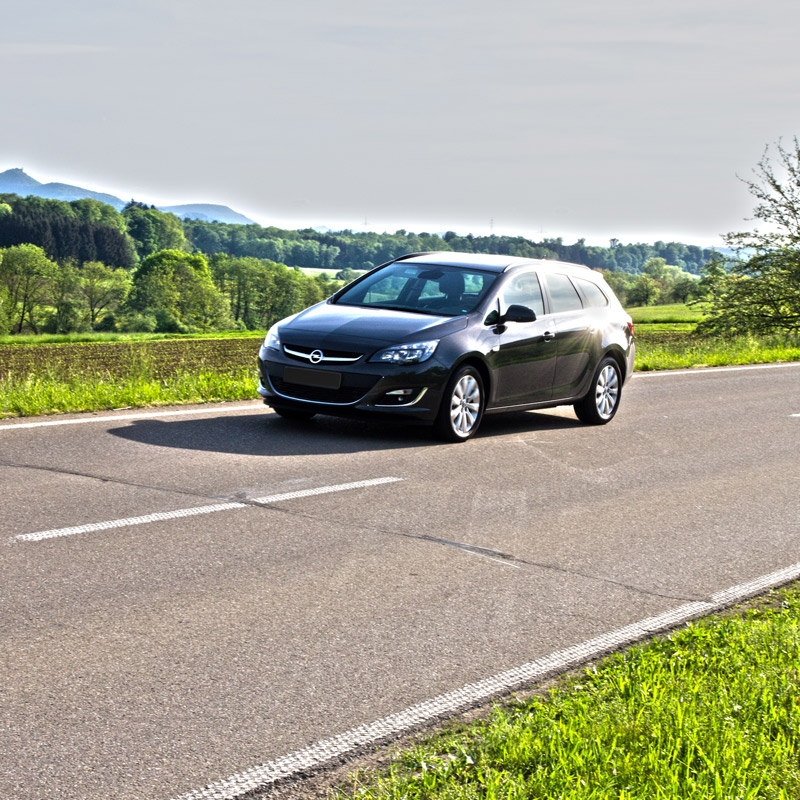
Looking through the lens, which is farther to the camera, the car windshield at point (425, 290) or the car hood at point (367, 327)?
the car windshield at point (425, 290)

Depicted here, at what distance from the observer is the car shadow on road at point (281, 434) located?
9.31 metres

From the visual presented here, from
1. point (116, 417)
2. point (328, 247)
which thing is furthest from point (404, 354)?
point (328, 247)

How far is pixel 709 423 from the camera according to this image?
12344 mm

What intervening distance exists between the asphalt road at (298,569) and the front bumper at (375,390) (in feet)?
1.06

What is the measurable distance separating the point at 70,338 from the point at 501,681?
177 feet

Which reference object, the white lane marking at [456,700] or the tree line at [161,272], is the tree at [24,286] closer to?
the tree line at [161,272]

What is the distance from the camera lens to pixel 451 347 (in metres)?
9.90

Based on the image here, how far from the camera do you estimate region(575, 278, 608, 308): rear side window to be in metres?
12.0

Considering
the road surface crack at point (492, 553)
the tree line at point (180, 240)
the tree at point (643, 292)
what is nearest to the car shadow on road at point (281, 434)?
the road surface crack at point (492, 553)

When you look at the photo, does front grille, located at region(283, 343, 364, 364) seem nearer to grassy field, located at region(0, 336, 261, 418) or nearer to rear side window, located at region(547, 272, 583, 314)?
grassy field, located at region(0, 336, 261, 418)

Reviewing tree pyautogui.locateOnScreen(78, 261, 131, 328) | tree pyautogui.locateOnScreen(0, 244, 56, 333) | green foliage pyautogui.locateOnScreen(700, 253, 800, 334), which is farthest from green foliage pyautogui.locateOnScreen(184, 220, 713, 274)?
green foliage pyautogui.locateOnScreen(700, 253, 800, 334)

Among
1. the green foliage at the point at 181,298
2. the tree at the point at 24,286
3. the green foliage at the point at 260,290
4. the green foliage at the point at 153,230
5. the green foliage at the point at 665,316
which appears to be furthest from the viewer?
the green foliage at the point at 153,230

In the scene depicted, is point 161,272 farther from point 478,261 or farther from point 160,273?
point 478,261

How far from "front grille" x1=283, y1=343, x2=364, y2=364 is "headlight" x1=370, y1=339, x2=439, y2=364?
0.68 ft
